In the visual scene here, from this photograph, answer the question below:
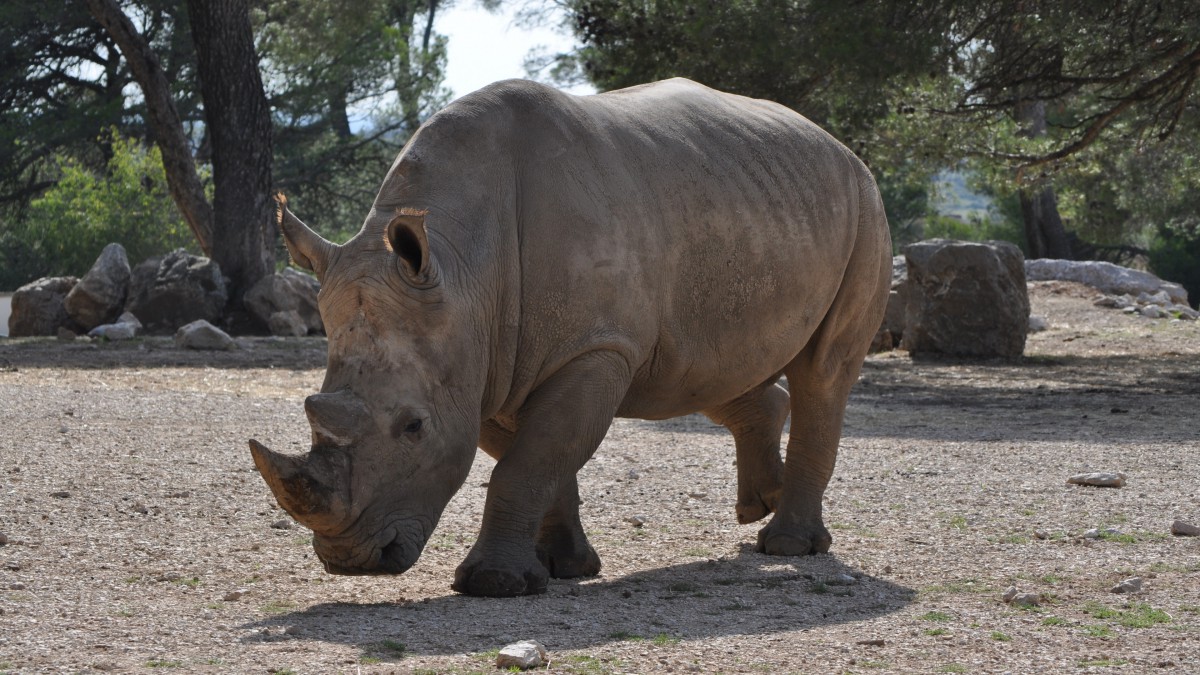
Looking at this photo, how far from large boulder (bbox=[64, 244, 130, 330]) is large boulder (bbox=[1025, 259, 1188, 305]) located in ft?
45.1

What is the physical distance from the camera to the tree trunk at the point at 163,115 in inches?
719

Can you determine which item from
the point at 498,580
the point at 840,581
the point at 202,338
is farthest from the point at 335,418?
the point at 202,338

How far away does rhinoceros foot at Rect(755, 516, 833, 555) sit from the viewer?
625cm

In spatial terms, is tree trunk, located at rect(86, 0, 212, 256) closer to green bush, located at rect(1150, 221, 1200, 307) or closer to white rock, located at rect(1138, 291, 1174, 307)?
white rock, located at rect(1138, 291, 1174, 307)

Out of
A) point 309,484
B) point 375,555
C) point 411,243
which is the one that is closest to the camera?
point 309,484

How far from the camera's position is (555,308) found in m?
5.16

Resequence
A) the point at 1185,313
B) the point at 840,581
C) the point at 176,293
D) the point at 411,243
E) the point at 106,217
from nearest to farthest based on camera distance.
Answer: the point at 411,243
the point at 840,581
the point at 176,293
the point at 1185,313
the point at 106,217

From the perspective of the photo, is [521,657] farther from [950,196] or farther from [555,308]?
[950,196]

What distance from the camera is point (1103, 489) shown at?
7.71 m

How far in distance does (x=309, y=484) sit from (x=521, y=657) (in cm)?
91

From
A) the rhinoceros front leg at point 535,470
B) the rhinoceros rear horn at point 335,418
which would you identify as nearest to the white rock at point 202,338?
the rhinoceros front leg at point 535,470

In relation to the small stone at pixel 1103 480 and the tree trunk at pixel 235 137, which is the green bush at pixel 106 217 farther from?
the small stone at pixel 1103 480

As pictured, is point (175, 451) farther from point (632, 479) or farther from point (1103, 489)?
point (1103, 489)

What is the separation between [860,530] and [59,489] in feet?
12.1
